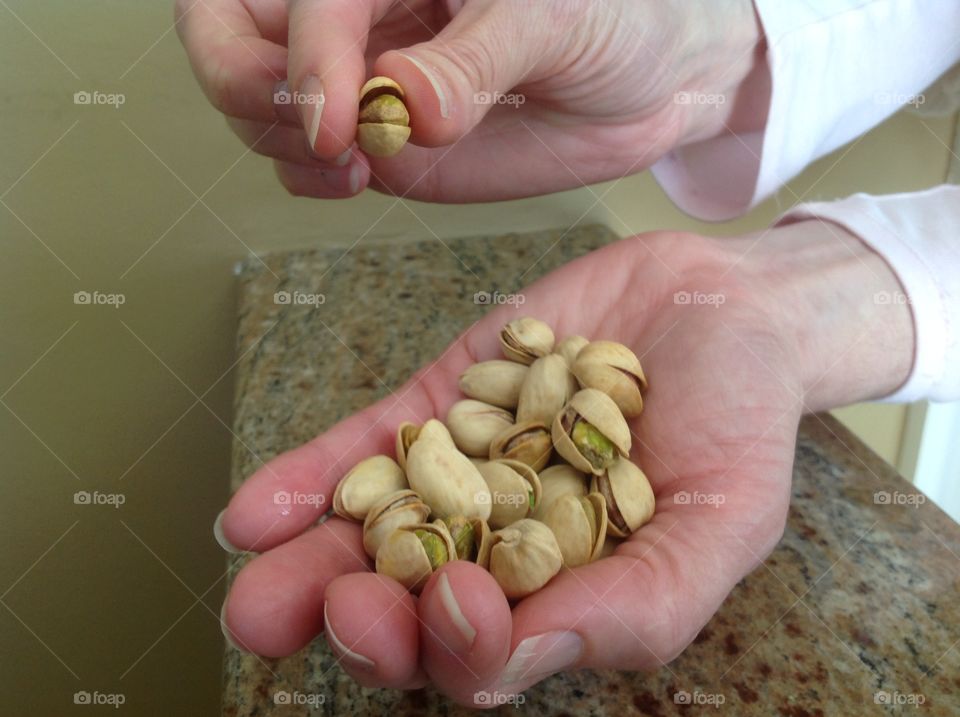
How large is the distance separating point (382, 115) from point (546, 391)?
213mm

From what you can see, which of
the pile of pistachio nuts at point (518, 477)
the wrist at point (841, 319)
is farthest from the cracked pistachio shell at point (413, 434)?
the wrist at point (841, 319)

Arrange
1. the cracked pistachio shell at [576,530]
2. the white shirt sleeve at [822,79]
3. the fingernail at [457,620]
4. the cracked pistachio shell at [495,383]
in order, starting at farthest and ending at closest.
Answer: the white shirt sleeve at [822,79] → the cracked pistachio shell at [495,383] → the cracked pistachio shell at [576,530] → the fingernail at [457,620]

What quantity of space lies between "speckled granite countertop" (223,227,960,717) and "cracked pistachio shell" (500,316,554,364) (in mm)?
162

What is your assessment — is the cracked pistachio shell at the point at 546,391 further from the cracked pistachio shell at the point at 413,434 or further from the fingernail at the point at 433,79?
the fingernail at the point at 433,79

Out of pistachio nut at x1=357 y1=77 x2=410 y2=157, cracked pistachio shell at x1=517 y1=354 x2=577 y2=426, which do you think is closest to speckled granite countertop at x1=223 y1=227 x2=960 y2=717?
cracked pistachio shell at x1=517 y1=354 x2=577 y2=426

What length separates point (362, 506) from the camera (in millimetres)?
504

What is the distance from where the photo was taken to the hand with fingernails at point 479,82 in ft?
1.50

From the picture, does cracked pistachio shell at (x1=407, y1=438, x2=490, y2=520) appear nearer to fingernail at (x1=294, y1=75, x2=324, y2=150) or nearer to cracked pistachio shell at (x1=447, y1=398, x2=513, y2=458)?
cracked pistachio shell at (x1=447, y1=398, x2=513, y2=458)

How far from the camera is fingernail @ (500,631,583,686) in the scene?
0.39 m

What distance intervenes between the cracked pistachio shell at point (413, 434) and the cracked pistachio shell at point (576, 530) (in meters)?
0.09

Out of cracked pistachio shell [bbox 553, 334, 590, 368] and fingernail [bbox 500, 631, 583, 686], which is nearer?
fingernail [bbox 500, 631, 583, 686]

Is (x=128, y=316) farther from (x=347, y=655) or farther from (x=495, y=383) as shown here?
(x=347, y=655)

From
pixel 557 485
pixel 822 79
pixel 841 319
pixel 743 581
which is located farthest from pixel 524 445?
pixel 822 79

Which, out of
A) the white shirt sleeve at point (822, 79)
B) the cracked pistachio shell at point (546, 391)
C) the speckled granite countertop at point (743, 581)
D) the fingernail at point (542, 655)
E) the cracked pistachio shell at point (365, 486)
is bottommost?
the speckled granite countertop at point (743, 581)
